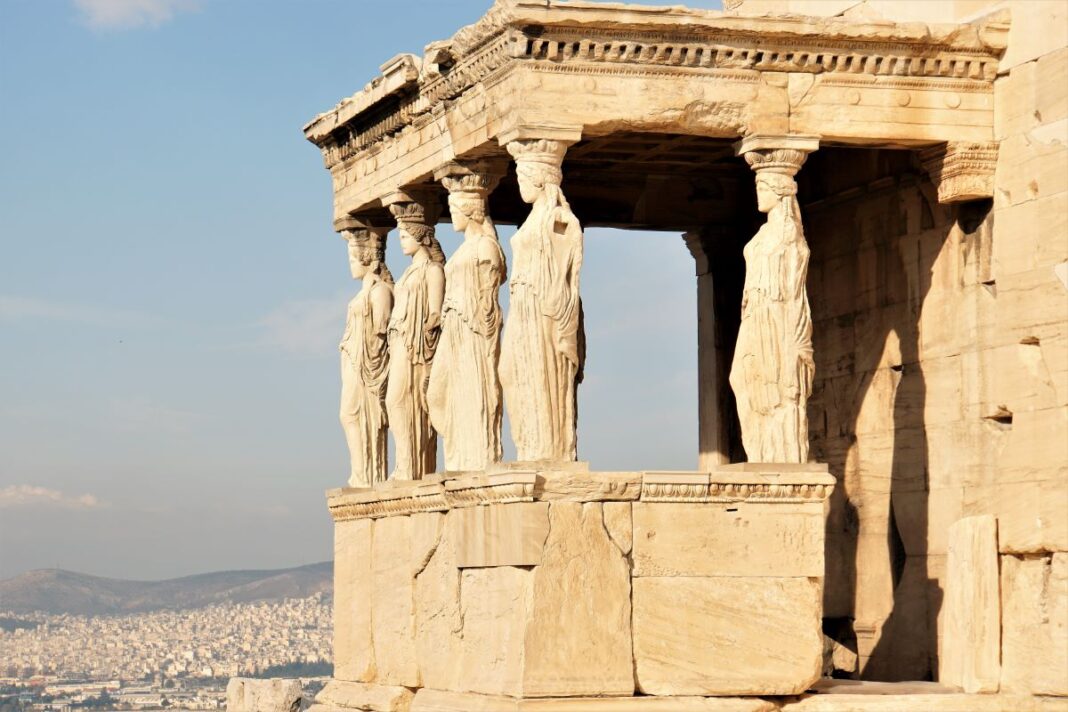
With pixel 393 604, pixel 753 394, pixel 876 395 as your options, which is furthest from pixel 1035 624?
pixel 393 604

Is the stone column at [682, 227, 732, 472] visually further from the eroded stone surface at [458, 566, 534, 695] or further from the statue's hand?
the eroded stone surface at [458, 566, 534, 695]

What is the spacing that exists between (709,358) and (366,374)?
3077mm

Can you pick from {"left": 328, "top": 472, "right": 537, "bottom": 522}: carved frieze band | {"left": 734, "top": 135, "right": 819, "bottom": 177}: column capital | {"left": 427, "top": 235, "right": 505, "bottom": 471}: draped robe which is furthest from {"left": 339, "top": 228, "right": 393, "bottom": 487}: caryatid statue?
{"left": 734, "top": 135, "right": 819, "bottom": 177}: column capital

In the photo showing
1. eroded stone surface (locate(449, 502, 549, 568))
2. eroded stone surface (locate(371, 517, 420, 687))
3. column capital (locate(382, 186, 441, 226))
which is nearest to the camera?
eroded stone surface (locate(449, 502, 549, 568))

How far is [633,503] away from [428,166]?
3.45m

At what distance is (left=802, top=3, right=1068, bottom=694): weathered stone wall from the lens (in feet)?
52.7

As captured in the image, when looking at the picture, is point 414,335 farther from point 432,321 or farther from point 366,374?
point 366,374

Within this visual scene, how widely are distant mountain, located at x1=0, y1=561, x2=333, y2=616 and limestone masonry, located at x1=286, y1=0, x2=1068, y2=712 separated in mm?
46344

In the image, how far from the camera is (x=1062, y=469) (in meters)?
15.9

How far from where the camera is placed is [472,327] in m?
17.0

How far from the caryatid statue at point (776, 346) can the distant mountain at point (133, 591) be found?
4836 cm

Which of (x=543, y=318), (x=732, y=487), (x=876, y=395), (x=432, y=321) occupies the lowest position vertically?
(x=732, y=487)

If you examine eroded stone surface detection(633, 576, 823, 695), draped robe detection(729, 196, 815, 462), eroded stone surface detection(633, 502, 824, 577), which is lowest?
eroded stone surface detection(633, 576, 823, 695)

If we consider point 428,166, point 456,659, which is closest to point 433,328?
Result: point 428,166
